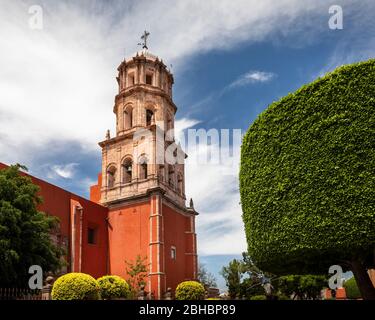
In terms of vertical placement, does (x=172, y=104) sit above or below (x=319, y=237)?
above

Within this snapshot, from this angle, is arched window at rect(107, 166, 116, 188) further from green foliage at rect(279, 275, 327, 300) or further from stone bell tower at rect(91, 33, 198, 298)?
green foliage at rect(279, 275, 327, 300)

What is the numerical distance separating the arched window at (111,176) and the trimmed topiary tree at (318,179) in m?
20.4

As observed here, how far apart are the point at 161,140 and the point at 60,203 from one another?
933 cm

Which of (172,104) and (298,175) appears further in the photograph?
(172,104)

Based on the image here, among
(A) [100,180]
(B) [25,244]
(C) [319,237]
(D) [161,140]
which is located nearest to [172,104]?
(D) [161,140]

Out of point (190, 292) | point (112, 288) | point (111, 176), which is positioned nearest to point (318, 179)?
point (112, 288)

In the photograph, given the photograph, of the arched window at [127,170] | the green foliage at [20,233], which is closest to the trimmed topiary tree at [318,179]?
the green foliage at [20,233]

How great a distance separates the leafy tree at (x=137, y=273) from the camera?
2573cm

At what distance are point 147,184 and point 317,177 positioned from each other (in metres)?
19.9

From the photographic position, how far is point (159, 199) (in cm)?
2755

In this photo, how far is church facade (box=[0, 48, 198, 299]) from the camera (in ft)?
84.3

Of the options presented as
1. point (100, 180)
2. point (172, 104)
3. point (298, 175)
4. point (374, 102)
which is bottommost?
point (298, 175)

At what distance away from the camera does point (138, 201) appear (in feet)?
93.7
